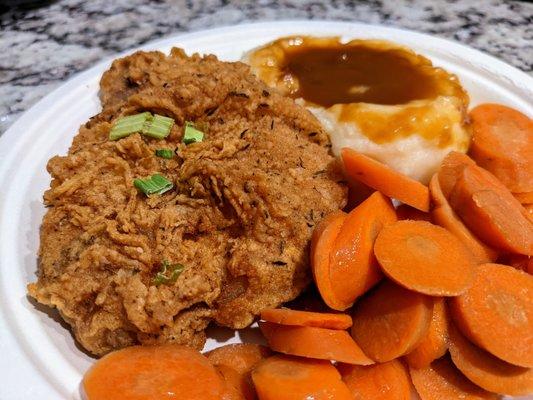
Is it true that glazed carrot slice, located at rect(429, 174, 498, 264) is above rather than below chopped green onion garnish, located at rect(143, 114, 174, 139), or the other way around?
below

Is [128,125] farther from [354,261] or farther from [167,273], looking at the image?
[354,261]

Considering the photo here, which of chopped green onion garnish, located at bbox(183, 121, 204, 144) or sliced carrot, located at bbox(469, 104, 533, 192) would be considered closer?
chopped green onion garnish, located at bbox(183, 121, 204, 144)

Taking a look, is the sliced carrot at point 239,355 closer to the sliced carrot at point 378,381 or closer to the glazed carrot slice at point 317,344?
the glazed carrot slice at point 317,344

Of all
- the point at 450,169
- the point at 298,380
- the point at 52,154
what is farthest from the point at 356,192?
the point at 52,154

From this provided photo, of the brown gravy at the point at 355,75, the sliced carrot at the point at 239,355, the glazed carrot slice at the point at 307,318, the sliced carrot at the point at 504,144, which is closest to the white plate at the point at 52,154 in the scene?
the sliced carrot at the point at 239,355

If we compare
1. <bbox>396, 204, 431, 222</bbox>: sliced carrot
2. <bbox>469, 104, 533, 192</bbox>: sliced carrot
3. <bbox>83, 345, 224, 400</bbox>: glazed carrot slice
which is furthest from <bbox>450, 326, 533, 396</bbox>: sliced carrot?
<bbox>469, 104, 533, 192</bbox>: sliced carrot

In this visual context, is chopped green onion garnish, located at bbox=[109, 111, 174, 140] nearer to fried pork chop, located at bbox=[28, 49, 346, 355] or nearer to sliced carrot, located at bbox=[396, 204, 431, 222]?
fried pork chop, located at bbox=[28, 49, 346, 355]
